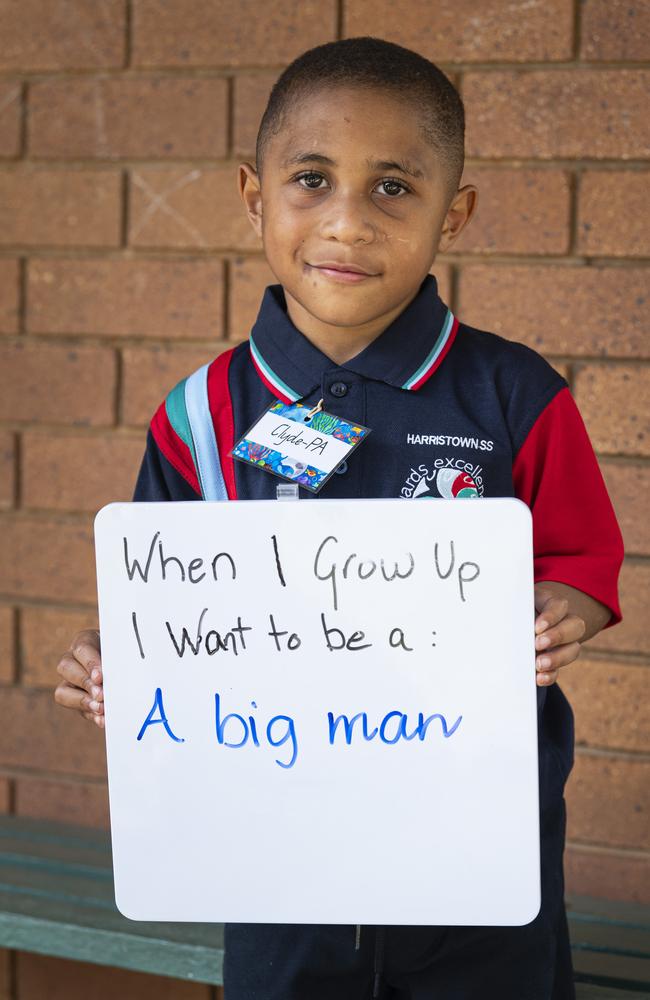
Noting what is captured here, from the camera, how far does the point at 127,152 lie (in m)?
2.07

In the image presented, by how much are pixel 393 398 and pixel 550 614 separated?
0.30 m

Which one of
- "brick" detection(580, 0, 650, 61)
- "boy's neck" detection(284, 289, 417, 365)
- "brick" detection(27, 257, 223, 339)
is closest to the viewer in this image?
"boy's neck" detection(284, 289, 417, 365)

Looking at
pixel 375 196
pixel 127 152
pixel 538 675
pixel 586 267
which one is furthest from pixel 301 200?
pixel 127 152

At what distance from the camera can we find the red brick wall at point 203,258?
187cm

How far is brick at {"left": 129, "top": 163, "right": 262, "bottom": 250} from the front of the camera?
201 cm

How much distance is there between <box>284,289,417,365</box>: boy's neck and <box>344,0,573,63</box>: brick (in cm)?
84

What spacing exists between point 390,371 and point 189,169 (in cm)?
100

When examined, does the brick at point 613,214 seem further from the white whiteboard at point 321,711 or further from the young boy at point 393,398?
the white whiteboard at point 321,711

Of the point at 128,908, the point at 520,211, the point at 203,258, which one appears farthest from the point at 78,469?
the point at 128,908

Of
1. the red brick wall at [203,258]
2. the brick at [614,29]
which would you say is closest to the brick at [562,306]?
the red brick wall at [203,258]

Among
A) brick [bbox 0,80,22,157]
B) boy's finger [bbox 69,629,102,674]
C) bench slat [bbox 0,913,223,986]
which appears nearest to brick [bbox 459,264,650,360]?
brick [bbox 0,80,22,157]

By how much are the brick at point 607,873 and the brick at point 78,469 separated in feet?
3.40

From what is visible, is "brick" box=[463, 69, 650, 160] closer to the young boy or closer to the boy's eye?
the young boy

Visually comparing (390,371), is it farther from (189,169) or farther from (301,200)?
(189,169)
